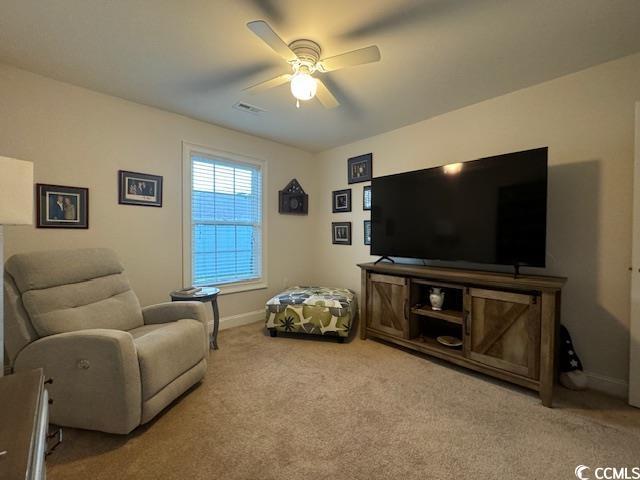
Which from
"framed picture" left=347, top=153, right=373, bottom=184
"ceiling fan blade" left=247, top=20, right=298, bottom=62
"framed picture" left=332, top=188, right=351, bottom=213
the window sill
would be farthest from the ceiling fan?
the window sill

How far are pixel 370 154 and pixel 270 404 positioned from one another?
295cm

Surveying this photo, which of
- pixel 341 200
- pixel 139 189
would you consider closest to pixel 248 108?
pixel 139 189

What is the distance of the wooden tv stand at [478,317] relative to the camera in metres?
1.92

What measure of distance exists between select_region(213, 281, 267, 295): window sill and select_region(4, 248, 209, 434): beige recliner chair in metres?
1.27

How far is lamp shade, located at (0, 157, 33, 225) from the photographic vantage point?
115 cm

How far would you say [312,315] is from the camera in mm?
3002

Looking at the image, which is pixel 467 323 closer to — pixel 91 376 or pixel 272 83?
pixel 272 83

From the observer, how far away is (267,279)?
3822 millimetres

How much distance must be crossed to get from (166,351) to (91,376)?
37 cm

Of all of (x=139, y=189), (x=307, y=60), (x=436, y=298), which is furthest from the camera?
(x=139, y=189)

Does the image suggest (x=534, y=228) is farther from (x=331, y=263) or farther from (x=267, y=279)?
(x=267, y=279)

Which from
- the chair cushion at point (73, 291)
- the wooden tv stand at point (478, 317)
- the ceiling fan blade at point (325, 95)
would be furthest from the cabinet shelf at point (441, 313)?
the chair cushion at point (73, 291)

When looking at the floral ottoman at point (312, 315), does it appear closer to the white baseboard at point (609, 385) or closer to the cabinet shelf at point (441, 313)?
the cabinet shelf at point (441, 313)

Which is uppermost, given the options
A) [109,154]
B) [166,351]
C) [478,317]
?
[109,154]
